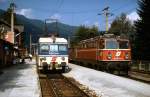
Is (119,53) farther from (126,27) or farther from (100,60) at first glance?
(126,27)

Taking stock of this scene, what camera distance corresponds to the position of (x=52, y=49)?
33094 mm

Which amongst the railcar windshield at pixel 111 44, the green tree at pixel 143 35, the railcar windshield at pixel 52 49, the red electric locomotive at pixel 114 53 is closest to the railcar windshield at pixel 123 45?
the red electric locomotive at pixel 114 53

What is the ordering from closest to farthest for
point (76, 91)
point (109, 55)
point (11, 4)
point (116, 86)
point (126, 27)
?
1. point (76, 91)
2. point (116, 86)
3. point (109, 55)
4. point (11, 4)
5. point (126, 27)

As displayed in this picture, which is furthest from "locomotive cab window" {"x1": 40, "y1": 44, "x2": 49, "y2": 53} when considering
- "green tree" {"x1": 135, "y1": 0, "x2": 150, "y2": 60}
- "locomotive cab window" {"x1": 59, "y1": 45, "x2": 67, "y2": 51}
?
"green tree" {"x1": 135, "y1": 0, "x2": 150, "y2": 60}

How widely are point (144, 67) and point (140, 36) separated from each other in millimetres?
6177

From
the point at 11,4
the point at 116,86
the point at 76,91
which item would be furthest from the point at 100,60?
the point at 11,4

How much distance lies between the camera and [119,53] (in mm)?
32781

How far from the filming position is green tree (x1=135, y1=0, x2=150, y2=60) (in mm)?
43662

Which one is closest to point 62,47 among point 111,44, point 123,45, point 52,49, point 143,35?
point 52,49

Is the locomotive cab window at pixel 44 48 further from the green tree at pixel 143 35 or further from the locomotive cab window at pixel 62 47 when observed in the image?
the green tree at pixel 143 35

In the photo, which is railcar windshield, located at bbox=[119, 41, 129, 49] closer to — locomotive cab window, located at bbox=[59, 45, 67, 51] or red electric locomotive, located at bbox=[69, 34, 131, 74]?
red electric locomotive, located at bbox=[69, 34, 131, 74]

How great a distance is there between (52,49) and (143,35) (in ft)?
48.4

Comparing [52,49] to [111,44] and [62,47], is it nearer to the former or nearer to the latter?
[62,47]

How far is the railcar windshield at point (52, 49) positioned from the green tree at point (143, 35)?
1328 cm
